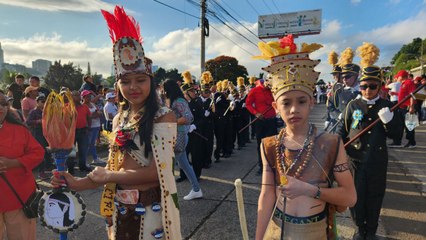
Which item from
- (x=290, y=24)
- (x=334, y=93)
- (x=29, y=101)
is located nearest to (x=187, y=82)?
(x=334, y=93)

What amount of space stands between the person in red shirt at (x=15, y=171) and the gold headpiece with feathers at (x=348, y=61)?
453 centimetres

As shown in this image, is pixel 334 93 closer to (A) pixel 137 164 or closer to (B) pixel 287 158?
(B) pixel 287 158

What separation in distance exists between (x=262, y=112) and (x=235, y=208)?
109 inches

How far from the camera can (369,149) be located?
371 centimetres

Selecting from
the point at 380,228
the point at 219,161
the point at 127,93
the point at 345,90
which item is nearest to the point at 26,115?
the point at 219,161

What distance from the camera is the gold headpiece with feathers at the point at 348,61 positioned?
→ 4.89 m

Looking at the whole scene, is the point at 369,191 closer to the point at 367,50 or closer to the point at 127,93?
the point at 367,50

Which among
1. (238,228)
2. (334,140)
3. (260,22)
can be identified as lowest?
(238,228)

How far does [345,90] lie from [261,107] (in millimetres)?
1919

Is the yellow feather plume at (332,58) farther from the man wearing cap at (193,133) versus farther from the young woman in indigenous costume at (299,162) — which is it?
the young woman in indigenous costume at (299,162)

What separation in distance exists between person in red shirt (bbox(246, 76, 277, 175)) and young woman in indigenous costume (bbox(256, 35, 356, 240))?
4860 mm

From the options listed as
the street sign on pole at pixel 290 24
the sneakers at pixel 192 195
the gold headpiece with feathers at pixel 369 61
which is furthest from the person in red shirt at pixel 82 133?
the street sign on pole at pixel 290 24

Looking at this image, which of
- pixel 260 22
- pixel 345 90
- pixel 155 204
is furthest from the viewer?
pixel 260 22

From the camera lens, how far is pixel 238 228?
409 centimetres
